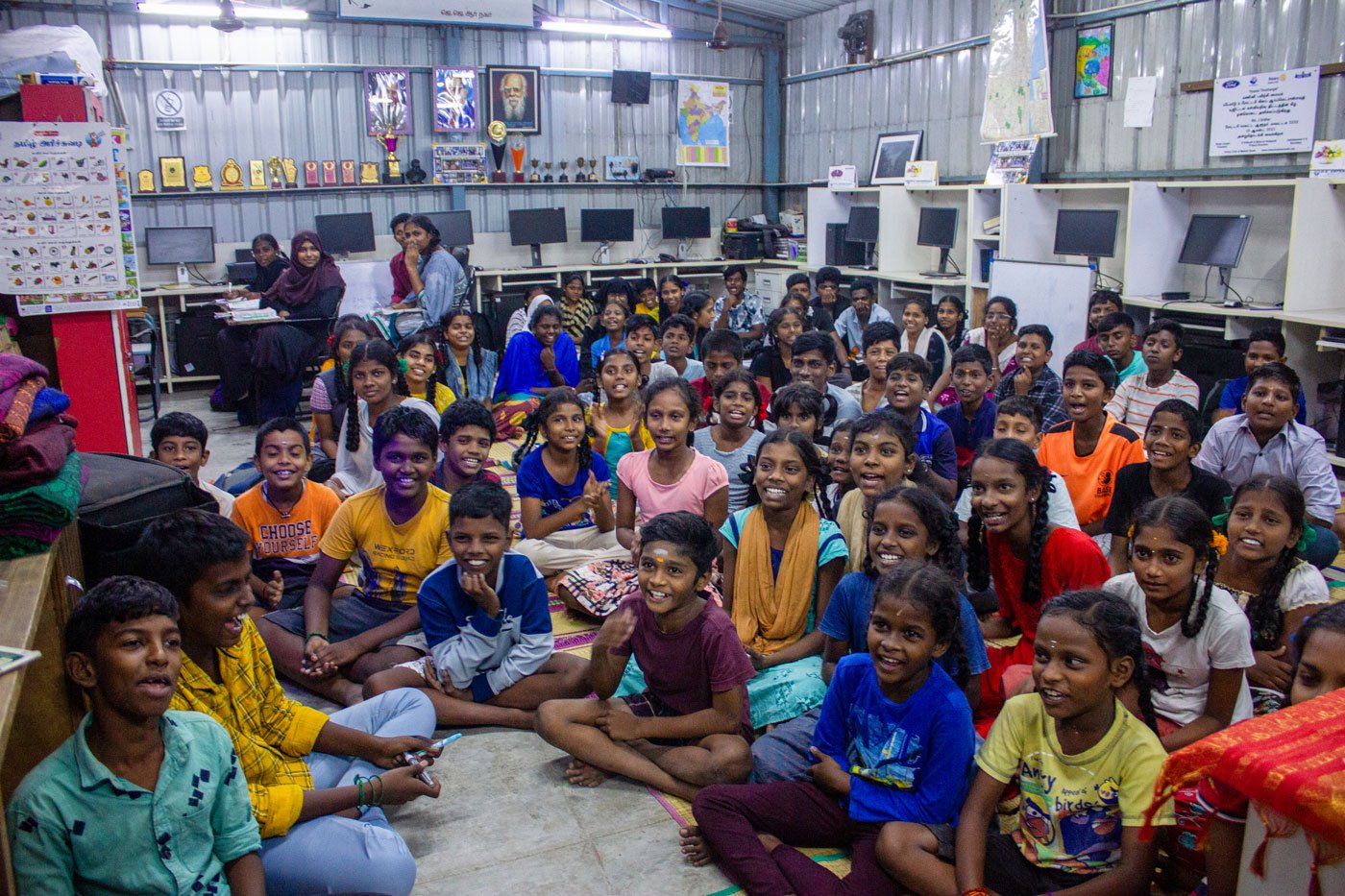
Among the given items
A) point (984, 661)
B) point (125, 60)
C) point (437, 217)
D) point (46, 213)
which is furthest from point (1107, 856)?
point (125, 60)

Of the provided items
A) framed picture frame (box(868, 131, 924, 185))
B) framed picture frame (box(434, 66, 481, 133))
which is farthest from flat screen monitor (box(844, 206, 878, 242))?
framed picture frame (box(434, 66, 481, 133))

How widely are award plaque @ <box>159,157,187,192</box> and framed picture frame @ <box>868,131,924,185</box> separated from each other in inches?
234

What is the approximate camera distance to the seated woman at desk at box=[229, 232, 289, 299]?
28.3ft

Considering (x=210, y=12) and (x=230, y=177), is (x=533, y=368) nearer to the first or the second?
(x=230, y=177)

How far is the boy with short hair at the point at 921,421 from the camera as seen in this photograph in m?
4.13

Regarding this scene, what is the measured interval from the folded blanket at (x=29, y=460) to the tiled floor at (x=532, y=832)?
1150mm

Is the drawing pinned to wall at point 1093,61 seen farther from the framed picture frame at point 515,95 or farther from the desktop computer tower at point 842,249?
the framed picture frame at point 515,95

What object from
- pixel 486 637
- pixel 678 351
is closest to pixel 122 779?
pixel 486 637

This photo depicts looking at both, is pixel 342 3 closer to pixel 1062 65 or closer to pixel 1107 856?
pixel 1062 65

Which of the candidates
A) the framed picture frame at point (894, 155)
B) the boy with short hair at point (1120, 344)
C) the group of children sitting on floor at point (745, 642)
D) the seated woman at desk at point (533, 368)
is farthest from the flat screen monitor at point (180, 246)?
the boy with short hair at point (1120, 344)

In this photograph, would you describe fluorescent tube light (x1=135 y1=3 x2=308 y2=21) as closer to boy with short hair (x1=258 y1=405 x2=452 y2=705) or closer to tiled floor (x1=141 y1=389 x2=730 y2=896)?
boy with short hair (x1=258 y1=405 x2=452 y2=705)

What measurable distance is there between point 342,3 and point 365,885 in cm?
878

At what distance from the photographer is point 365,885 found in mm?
2172

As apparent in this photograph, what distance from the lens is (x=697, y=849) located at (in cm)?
245
